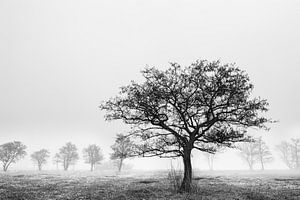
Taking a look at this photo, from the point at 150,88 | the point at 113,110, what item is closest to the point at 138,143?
the point at 113,110

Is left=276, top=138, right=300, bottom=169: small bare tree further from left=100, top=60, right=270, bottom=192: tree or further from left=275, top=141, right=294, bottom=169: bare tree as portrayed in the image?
left=100, top=60, right=270, bottom=192: tree

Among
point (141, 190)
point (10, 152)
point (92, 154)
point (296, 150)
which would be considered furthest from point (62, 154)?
point (296, 150)

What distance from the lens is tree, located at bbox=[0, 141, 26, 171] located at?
93.1 metres

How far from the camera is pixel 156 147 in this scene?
79.6ft

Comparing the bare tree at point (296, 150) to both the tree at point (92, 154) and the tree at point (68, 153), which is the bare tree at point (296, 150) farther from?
the tree at point (68, 153)

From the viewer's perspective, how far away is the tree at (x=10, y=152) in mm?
93062

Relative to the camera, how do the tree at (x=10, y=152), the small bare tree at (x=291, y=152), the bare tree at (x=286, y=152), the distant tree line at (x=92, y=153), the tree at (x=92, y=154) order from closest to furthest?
the tree at (x=10, y=152)
the distant tree line at (x=92, y=153)
the tree at (x=92, y=154)
the small bare tree at (x=291, y=152)
the bare tree at (x=286, y=152)

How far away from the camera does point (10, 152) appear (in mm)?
94438

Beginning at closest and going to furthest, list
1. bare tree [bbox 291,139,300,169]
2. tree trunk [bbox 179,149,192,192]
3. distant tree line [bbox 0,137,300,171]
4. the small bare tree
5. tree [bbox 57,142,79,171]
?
tree trunk [bbox 179,149,192,192] < distant tree line [bbox 0,137,300,171] < tree [bbox 57,142,79,171] < bare tree [bbox 291,139,300,169] < the small bare tree

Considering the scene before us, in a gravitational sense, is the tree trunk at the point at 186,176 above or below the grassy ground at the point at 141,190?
above

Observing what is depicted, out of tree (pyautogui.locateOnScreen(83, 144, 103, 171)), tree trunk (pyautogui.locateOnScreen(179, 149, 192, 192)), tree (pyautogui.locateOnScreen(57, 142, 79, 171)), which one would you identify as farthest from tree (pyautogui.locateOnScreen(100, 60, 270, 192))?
tree (pyautogui.locateOnScreen(57, 142, 79, 171))

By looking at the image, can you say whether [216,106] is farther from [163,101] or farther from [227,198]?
[227,198]

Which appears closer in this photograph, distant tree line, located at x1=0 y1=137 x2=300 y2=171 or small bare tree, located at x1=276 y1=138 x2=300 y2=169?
distant tree line, located at x1=0 y1=137 x2=300 y2=171

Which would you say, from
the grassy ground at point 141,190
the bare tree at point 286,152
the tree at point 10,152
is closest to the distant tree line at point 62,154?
the tree at point 10,152
